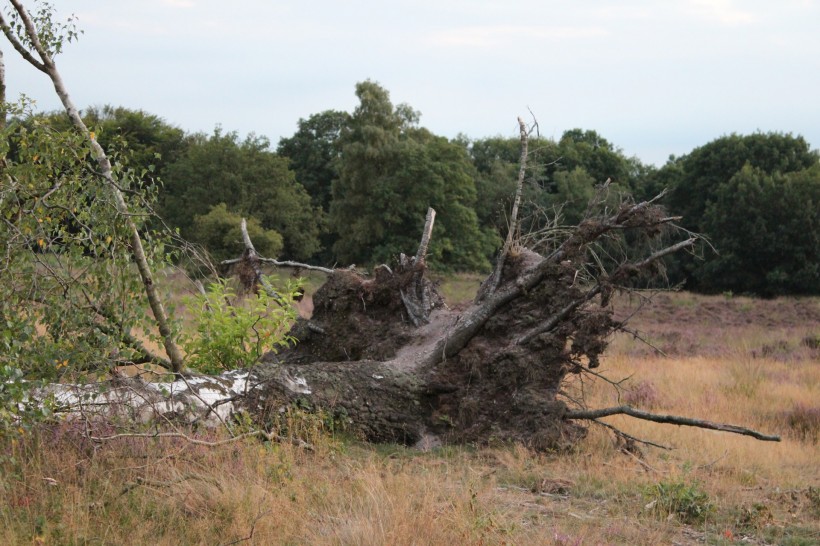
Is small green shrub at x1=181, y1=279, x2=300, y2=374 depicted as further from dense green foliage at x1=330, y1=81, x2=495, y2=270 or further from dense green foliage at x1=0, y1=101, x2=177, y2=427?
dense green foliage at x1=330, y1=81, x2=495, y2=270

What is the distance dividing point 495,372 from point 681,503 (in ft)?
10.6

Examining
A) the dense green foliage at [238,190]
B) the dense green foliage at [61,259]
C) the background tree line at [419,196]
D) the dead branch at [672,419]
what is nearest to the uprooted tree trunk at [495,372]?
the dead branch at [672,419]

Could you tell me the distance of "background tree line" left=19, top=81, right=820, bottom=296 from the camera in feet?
165

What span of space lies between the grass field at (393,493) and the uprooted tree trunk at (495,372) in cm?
37

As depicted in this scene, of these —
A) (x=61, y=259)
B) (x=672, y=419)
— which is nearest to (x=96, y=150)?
(x=61, y=259)

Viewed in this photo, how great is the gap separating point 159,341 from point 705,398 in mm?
9403

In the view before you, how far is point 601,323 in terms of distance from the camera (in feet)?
31.1

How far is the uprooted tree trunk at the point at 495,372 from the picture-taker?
9180 mm

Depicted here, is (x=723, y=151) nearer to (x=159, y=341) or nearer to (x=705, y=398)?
(x=705, y=398)

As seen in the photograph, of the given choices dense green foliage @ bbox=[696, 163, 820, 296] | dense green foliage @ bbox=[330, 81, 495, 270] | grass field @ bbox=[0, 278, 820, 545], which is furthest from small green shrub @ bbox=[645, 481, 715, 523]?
dense green foliage @ bbox=[696, 163, 820, 296]

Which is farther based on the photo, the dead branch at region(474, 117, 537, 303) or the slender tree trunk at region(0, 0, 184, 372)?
the dead branch at region(474, 117, 537, 303)

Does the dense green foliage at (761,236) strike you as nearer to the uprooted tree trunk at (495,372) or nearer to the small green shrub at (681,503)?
the uprooted tree trunk at (495,372)

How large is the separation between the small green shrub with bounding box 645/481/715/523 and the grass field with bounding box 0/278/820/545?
0.04ft

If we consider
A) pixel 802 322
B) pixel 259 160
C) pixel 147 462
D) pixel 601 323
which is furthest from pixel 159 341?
pixel 259 160
